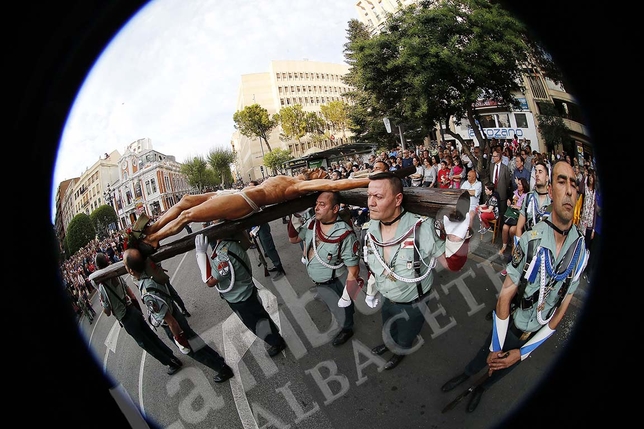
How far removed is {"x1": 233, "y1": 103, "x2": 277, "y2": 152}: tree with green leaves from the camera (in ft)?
5.24

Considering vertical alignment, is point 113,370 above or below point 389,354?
above

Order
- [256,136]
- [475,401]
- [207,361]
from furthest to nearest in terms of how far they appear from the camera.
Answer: [207,361], [256,136], [475,401]

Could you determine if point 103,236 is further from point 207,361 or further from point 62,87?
point 207,361

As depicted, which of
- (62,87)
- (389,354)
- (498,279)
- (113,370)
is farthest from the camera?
(498,279)

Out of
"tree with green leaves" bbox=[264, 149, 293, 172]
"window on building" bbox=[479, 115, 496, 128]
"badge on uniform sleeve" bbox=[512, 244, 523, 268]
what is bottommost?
"badge on uniform sleeve" bbox=[512, 244, 523, 268]

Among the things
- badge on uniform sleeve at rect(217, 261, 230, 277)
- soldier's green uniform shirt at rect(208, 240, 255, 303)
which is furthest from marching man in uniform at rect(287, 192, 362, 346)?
badge on uniform sleeve at rect(217, 261, 230, 277)

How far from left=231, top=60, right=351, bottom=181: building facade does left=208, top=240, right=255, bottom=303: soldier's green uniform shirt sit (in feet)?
2.19

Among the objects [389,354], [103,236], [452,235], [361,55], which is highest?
[361,55]

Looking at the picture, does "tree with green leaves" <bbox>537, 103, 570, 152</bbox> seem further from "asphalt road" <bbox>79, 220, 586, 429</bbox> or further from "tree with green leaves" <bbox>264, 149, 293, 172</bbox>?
"tree with green leaves" <bbox>264, 149, 293, 172</bbox>

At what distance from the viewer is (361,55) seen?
1511 millimetres

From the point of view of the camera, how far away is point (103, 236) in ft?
4.60

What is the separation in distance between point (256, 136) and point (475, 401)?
7.59 feet

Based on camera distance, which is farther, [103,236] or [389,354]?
[389,354]
